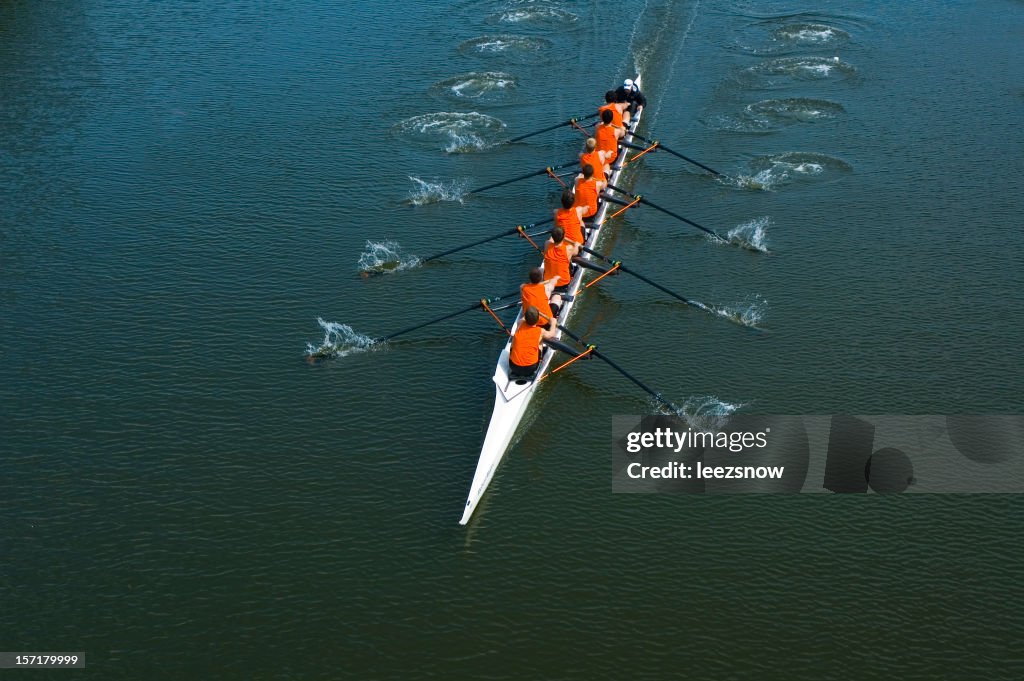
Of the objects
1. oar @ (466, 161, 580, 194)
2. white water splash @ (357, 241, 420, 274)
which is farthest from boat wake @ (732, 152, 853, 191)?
white water splash @ (357, 241, 420, 274)

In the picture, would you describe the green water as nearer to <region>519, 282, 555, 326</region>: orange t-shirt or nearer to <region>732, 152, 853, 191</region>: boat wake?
<region>732, 152, 853, 191</region>: boat wake

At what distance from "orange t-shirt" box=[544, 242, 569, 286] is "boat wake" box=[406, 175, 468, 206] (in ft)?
17.0

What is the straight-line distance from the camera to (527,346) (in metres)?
17.8

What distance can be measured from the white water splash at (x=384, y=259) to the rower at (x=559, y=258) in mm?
3358

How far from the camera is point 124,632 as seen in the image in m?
14.3

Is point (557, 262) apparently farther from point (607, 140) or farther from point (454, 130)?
point (454, 130)

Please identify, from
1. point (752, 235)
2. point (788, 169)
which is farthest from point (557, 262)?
point (788, 169)

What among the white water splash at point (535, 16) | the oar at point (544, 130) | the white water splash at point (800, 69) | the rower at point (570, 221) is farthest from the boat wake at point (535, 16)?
the rower at point (570, 221)

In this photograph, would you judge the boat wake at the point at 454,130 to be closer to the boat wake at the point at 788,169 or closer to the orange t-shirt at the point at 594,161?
the orange t-shirt at the point at 594,161

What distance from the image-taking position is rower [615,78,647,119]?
27462 millimetres

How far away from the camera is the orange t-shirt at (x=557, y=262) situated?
20.2 m

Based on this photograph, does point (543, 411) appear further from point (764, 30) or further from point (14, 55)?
point (14, 55)

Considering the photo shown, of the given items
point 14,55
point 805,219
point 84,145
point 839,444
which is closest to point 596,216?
point 805,219

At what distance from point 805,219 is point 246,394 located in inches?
498
